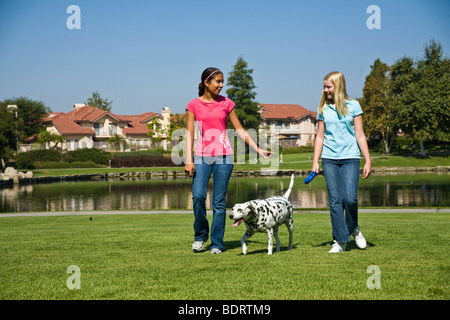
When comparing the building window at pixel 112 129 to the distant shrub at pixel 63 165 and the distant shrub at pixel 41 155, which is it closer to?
the distant shrub at pixel 41 155

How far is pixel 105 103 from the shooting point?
128375 millimetres

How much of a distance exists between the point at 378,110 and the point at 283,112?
3496cm

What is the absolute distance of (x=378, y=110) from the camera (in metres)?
66.4

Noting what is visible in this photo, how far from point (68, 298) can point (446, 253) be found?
4717mm

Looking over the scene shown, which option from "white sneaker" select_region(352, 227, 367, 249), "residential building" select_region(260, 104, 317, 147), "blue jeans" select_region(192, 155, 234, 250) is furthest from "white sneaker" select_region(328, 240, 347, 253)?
"residential building" select_region(260, 104, 317, 147)

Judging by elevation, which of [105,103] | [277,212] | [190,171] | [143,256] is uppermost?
[105,103]

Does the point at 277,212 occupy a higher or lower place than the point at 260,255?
higher

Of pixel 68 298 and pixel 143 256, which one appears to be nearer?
pixel 68 298

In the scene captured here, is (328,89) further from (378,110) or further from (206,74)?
(378,110)
